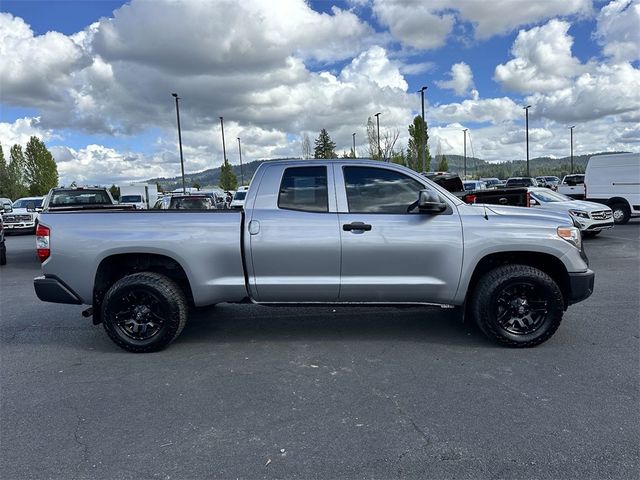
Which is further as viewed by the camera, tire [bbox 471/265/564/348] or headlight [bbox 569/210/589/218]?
headlight [bbox 569/210/589/218]

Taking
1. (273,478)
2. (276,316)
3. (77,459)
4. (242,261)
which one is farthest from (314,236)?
(77,459)

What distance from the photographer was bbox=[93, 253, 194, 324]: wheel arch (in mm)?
4578

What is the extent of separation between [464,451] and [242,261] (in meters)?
2.60

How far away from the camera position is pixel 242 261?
441 centimetres

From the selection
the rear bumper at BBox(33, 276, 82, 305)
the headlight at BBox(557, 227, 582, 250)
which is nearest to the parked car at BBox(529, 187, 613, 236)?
Result: the headlight at BBox(557, 227, 582, 250)

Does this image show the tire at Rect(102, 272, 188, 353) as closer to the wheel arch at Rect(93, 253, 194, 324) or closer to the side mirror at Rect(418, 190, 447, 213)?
the wheel arch at Rect(93, 253, 194, 324)

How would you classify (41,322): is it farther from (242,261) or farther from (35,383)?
(242,261)

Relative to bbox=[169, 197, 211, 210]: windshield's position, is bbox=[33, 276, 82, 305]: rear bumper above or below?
below

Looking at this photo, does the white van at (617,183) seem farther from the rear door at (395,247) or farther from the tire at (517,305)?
the rear door at (395,247)

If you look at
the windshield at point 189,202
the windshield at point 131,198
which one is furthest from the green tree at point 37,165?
the windshield at point 189,202

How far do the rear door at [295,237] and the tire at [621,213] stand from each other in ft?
50.9

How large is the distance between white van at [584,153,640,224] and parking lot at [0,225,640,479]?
12.4 metres

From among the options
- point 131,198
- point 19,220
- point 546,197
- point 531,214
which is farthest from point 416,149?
point 531,214

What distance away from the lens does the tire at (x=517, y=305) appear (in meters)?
4.32
